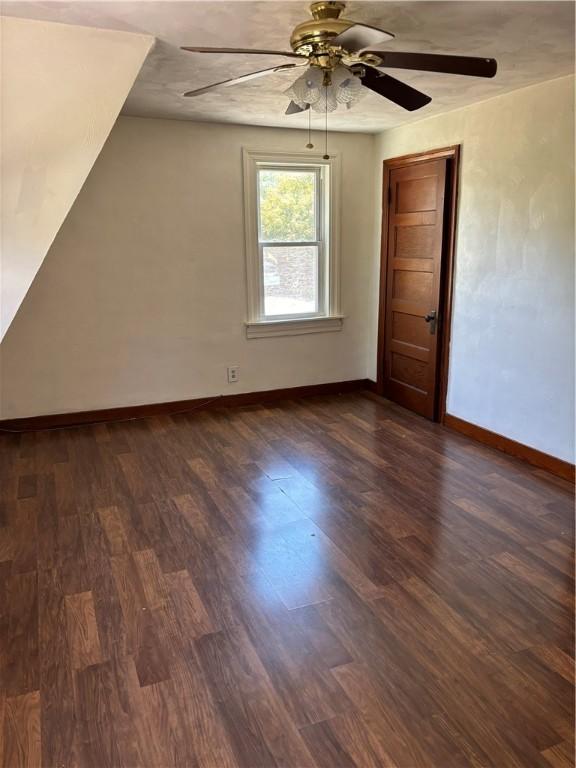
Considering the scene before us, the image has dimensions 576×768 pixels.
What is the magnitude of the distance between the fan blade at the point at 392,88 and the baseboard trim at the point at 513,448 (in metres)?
2.31

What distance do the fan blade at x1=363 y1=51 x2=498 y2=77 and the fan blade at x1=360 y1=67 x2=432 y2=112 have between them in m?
0.08

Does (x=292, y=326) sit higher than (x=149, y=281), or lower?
lower

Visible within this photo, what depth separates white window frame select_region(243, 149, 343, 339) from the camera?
468 cm

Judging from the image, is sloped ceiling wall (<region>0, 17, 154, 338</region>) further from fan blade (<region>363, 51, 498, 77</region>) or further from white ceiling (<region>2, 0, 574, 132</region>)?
fan blade (<region>363, 51, 498, 77</region>)

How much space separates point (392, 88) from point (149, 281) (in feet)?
8.98

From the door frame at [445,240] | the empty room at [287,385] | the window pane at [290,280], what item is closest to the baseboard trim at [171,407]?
the empty room at [287,385]

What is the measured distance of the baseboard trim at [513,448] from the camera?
3451 mm

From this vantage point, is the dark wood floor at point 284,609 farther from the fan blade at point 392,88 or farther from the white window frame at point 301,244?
the fan blade at point 392,88

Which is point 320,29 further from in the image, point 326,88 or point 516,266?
point 516,266

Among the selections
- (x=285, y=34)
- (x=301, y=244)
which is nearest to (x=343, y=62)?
(x=285, y=34)

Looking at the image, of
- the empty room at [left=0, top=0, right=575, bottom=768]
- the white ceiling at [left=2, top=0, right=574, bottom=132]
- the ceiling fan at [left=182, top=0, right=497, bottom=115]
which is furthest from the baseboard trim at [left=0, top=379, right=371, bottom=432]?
the ceiling fan at [left=182, top=0, right=497, bottom=115]

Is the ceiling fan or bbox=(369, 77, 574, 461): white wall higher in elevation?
the ceiling fan

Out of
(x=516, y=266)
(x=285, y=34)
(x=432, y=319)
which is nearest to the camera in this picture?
(x=285, y=34)

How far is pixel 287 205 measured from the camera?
16.0 feet
